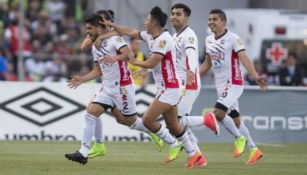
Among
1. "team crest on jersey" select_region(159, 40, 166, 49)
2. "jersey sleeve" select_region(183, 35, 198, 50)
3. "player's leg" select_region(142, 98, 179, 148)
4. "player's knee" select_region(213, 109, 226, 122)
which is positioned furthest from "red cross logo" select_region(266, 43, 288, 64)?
"team crest on jersey" select_region(159, 40, 166, 49)

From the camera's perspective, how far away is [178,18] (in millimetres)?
18688

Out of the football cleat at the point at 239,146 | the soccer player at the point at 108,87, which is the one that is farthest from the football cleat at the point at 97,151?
the football cleat at the point at 239,146

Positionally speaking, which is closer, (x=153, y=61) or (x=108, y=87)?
A: (x=153, y=61)

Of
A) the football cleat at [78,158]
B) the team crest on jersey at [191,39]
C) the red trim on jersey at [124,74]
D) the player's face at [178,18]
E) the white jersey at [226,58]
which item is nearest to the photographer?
the football cleat at [78,158]

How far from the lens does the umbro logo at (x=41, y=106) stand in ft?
85.1

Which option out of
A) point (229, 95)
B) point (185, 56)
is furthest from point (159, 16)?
point (229, 95)

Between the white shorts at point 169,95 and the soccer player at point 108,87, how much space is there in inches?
27.1

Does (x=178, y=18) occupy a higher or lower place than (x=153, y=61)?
higher

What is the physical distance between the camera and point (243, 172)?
54.7 feet

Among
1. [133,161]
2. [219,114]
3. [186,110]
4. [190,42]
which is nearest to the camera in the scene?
[133,161]

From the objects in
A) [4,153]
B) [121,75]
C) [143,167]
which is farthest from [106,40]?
[4,153]

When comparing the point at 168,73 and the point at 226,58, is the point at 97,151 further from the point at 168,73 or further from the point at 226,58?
the point at 226,58

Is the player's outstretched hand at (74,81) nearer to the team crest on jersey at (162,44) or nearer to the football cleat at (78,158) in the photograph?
the football cleat at (78,158)

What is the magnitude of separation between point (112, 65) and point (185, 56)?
179 centimetres
